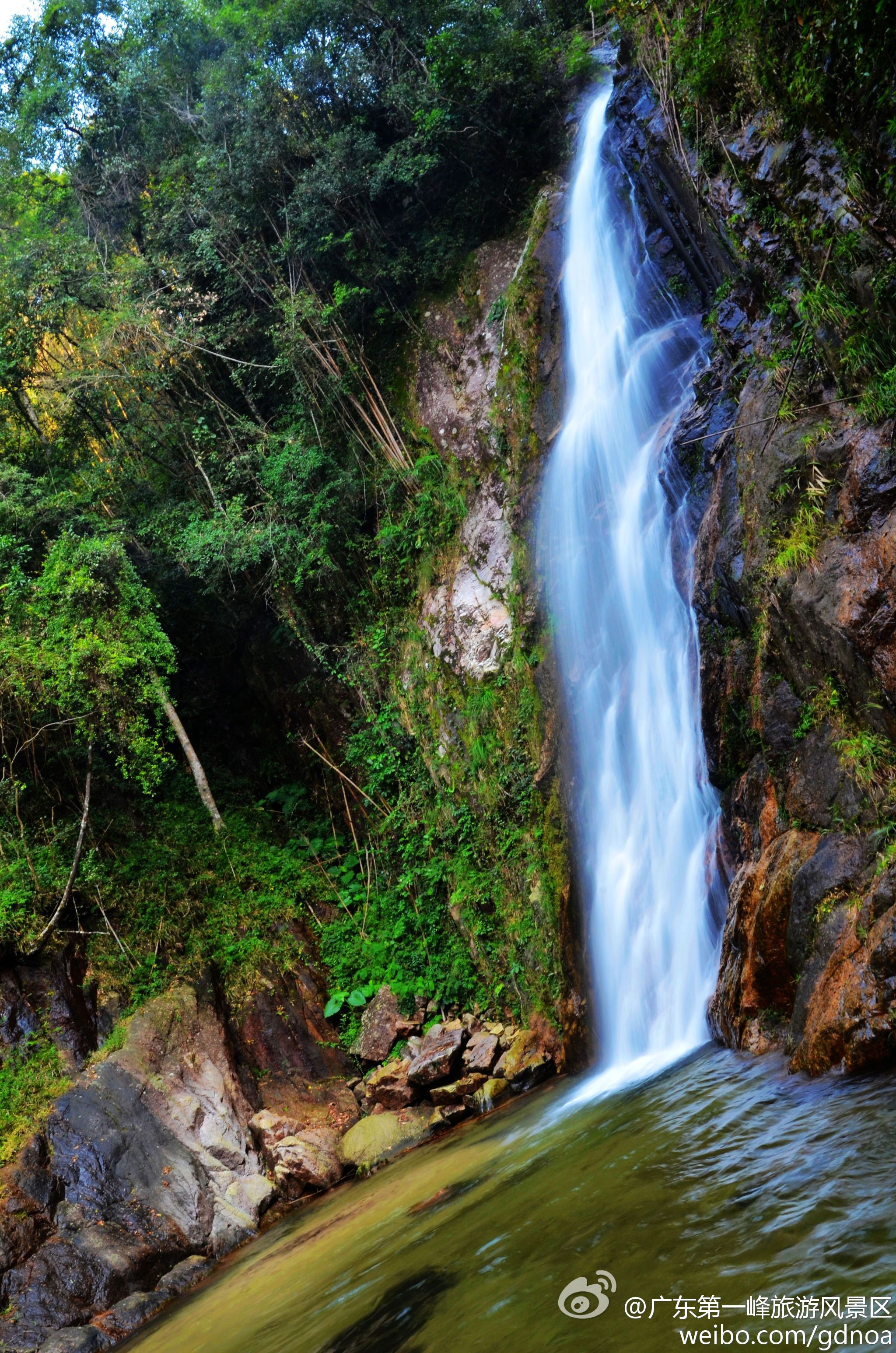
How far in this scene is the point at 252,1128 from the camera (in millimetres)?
9750

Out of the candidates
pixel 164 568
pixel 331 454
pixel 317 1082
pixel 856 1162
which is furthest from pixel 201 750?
pixel 856 1162

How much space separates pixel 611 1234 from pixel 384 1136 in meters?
5.70

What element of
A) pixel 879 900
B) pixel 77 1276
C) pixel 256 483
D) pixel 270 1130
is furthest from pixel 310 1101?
pixel 256 483

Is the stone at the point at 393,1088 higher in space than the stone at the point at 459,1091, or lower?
higher

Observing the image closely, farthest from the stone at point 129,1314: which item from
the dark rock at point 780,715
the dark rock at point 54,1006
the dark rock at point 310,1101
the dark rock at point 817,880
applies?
the dark rock at point 780,715

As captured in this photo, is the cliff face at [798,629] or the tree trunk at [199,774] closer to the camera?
the cliff face at [798,629]

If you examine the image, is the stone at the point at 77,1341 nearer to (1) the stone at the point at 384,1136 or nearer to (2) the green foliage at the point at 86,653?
(1) the stone at the point at 384,1136

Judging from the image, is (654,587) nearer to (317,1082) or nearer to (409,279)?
(317,1082)

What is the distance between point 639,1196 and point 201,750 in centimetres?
1376

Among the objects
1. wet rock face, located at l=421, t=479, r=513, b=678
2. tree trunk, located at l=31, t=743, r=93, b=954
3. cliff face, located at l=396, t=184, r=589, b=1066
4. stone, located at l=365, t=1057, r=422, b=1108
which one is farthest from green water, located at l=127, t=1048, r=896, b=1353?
wet rock face, located at l=421, t=479, r=513, b=678

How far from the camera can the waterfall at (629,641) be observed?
8.12m

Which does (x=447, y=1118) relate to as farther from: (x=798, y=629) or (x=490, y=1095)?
(x=798, y=629)

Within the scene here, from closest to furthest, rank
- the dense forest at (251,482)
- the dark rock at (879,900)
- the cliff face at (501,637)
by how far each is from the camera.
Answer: the dark rock at (879,900), the cliff face at (501,637), the dense forest at (251,482)

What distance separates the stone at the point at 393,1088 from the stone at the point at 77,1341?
3.42 meters
